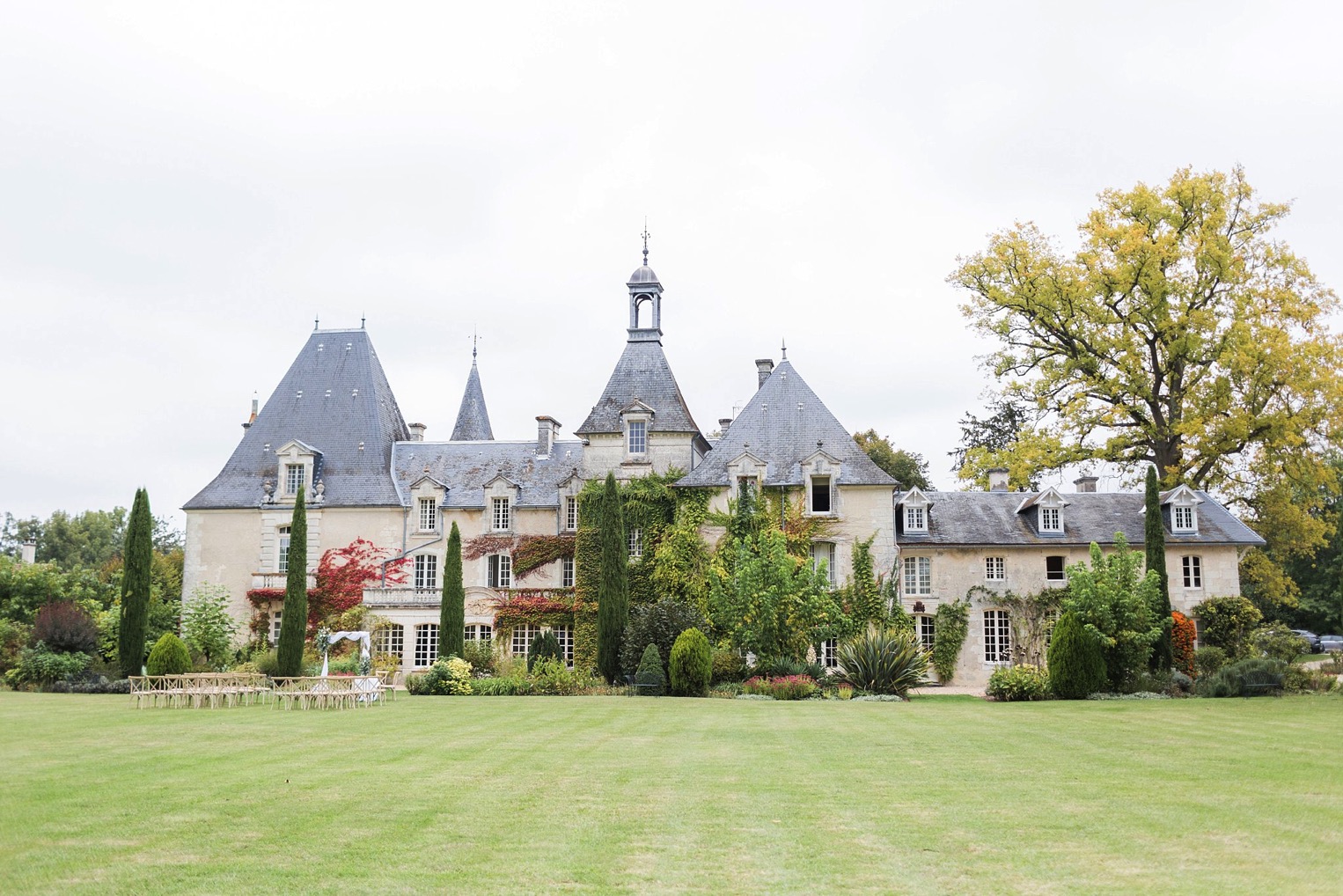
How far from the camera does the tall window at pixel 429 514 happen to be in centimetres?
3447

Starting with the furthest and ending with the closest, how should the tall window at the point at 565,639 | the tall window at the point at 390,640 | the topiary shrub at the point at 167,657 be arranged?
1. the tall window at the point at 390,640
2. the tall window at the point at 565,639
3. the topiary shrub at the point at 167,657

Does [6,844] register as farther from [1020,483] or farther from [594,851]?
[1020,483]

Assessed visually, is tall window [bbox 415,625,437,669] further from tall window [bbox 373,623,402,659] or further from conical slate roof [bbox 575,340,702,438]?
conical slate roof [bbox 575,340,702,438]

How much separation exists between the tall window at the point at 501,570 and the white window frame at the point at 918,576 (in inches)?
477

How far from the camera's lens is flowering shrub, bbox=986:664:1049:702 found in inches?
930

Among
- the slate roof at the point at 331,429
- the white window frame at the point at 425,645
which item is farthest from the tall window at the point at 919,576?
the slate roof at the point at 331,429

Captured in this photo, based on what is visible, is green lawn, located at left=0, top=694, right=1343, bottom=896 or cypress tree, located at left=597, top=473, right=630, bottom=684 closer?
green lawn, located at left=0, top=694, right=1343, bottom=896

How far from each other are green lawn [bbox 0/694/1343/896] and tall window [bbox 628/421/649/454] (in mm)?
18083

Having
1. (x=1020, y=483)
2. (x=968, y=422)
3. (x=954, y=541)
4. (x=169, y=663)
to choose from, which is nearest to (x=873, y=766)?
(x=169, y=663)


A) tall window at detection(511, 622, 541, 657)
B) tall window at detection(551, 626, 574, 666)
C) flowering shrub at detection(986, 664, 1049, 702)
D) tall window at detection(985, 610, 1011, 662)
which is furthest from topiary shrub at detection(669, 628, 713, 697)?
tall window at detection(985, 610, 1011, 662)

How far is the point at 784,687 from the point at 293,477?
62.1 ft

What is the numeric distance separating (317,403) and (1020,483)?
2344 centimetres

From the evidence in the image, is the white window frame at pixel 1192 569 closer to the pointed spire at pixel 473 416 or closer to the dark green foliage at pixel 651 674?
the dark green foliage at pixel 651 674

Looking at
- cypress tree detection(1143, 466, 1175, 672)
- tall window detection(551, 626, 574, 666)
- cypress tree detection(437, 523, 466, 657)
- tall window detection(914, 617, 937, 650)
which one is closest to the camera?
cypress tree detection(1143, 466, 1175, 672)
